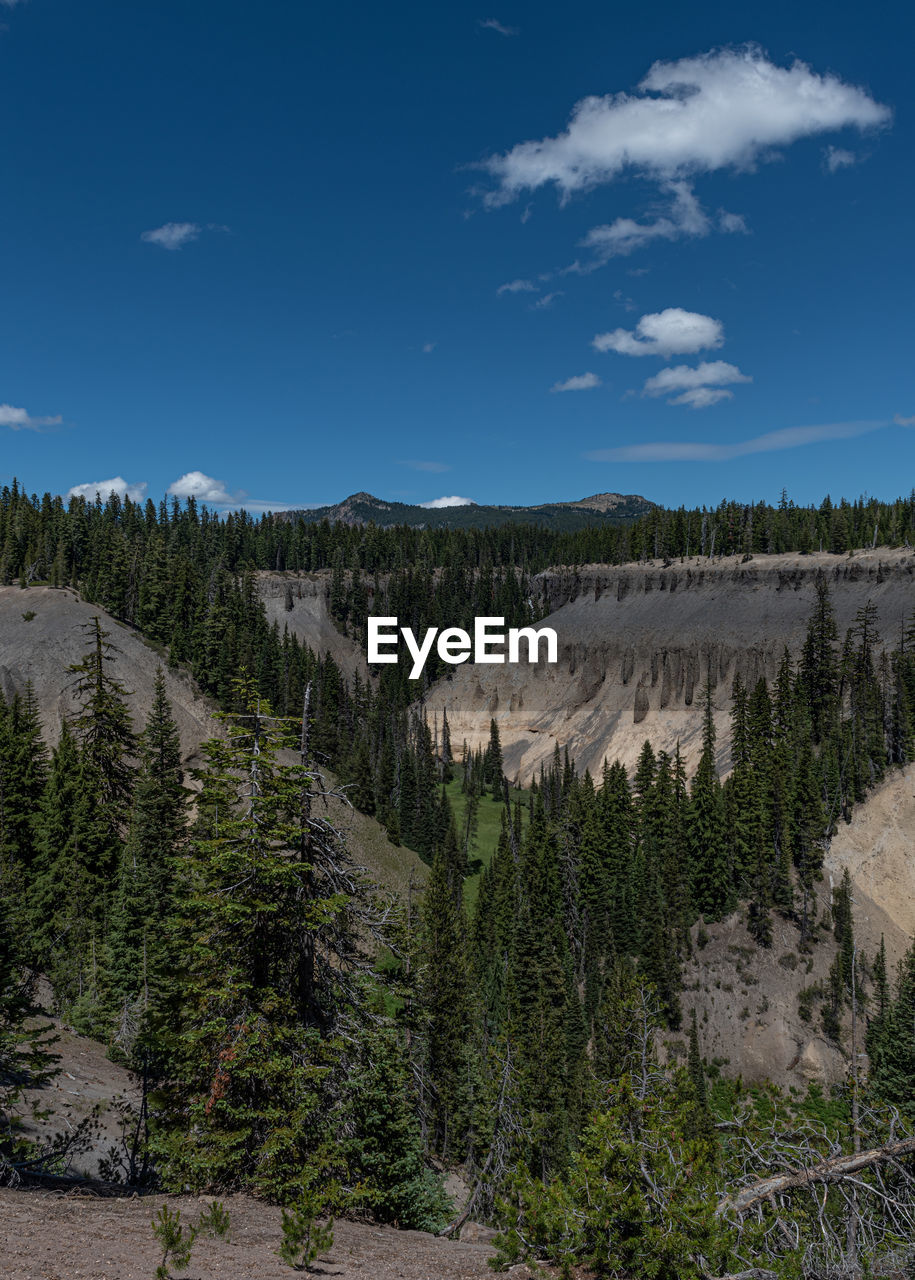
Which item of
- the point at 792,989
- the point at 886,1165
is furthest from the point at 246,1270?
the point at 792,989

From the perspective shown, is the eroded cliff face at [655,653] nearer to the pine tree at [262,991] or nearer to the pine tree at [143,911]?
the pine tree at [143,911]

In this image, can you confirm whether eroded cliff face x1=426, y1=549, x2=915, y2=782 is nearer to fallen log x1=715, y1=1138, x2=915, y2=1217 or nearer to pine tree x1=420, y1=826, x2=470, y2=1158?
pine tree x1=420, y1=826, x2=470, y2=1158

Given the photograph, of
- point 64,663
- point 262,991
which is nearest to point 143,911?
point 262,991

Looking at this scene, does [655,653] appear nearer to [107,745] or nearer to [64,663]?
[64,663]

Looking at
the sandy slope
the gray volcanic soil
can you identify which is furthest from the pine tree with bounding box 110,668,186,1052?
the gray volcanic soil

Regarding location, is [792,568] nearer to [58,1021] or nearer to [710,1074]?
[710,1074]

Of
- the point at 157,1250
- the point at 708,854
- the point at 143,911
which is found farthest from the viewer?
the point at 708,854
